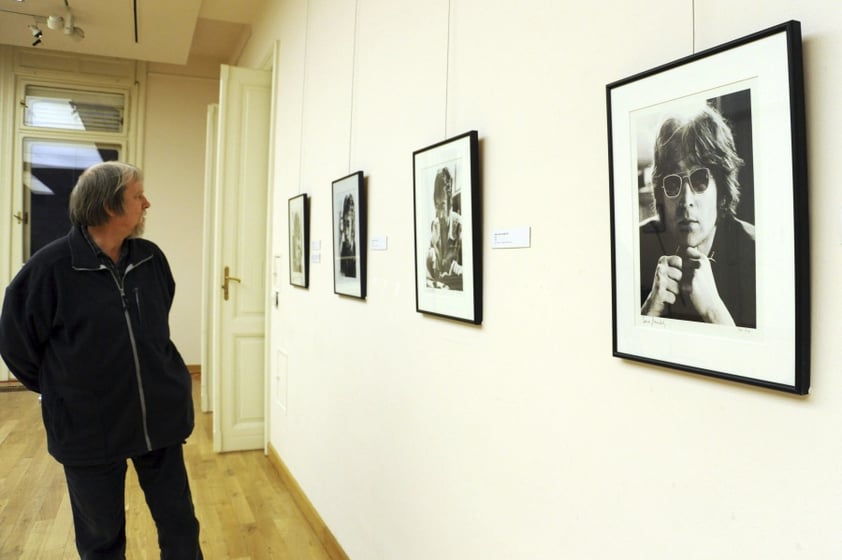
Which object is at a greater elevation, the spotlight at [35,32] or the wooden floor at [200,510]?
the spotlight at [35,32]

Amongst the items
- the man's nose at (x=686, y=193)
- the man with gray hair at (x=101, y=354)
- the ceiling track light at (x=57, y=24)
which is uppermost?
the ceiling track light at (x=57, y=24)

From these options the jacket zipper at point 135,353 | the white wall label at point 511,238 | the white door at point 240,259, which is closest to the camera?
the white wall label at point 511,238

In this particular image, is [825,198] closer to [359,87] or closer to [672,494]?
[672,494]

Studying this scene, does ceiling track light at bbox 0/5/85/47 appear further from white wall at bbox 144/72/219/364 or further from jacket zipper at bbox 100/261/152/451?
jacket zipper at bbox 100/261/152/451

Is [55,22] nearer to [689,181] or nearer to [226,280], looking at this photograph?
[226,280]

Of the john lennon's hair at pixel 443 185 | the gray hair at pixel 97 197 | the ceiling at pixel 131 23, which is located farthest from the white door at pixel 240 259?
the john lennon's hair at pixel 443 185

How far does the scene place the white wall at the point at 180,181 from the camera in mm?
7883

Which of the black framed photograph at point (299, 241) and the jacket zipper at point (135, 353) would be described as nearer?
the jacket zipper at point (135, 353)

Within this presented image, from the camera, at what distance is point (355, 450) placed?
2986mm

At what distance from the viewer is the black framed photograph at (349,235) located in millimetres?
2895

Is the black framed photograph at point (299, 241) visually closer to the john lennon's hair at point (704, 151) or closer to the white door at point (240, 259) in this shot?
the white door at point (240, 259)

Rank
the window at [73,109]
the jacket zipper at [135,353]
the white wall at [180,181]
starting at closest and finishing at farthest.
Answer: the jacket zipper at [135,353], the window at [73,109], the white wall at [180,181]

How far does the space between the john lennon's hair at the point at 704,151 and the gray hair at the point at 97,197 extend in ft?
6.61

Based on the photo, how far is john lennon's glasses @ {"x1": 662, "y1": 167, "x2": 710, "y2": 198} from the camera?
1.14 m
